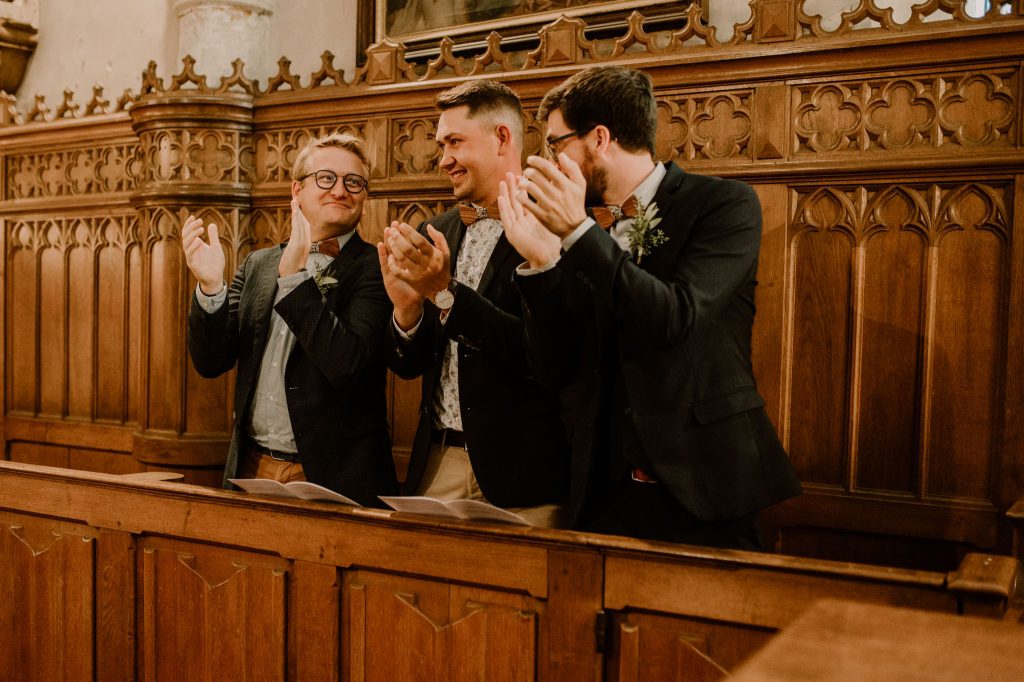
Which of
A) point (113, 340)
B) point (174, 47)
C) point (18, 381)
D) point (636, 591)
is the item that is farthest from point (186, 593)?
point (174, 47)

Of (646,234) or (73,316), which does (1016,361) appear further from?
(73,316)

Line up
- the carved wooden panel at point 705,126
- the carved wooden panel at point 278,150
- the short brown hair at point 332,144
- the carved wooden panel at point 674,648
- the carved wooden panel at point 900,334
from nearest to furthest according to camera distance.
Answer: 1. the carved wooden panel at point 674,648
2. the short brown hair at point 332,144
3. the carved wooden panel at point 900,334
4. the carved wooden panel at point 705,126
5. the carved wooden panel at point 278,150

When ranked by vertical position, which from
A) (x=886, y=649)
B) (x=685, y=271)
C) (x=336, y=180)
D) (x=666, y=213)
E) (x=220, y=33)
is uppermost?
(x=220, y=33)

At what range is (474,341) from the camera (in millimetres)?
2219

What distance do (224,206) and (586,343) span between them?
7.99 ft

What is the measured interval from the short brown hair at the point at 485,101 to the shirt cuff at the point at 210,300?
86cm

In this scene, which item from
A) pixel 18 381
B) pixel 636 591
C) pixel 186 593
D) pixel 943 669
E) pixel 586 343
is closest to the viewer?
pixel 943 669

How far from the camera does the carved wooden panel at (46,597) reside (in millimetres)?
2443

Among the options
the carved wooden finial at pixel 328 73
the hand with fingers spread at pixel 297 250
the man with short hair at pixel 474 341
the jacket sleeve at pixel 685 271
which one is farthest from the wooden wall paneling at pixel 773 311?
the carved wooden finial at pixel 328 73

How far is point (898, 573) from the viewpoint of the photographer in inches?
63.4

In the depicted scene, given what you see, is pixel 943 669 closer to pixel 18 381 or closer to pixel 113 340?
pixel 113 340

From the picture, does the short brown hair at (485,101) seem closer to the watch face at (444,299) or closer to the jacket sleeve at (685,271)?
the watch face at (444,299)

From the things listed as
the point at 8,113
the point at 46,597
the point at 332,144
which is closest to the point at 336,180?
the point at 332,144

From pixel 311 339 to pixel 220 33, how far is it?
318 centimetres
